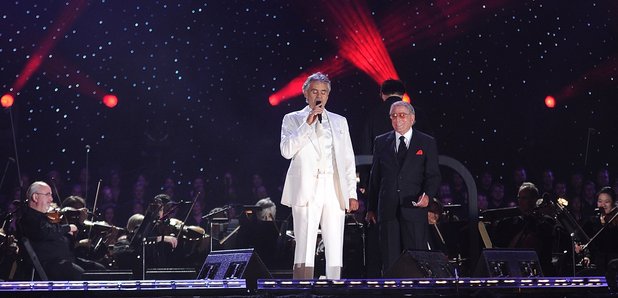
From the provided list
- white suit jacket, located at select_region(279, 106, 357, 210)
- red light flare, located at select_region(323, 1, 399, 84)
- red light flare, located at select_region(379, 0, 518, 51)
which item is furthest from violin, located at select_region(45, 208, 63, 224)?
red light flare, located at select_region(379, 0, 518, 51)

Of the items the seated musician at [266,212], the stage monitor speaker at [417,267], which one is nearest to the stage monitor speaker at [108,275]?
the seated musician at [266,212]

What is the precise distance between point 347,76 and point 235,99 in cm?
187

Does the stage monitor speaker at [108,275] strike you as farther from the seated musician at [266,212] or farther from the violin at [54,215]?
the seated musician at [266,212]

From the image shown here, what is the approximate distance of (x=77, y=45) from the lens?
12000 mm

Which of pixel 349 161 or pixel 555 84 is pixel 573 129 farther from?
pixel 349 161

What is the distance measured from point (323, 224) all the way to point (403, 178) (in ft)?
2.22

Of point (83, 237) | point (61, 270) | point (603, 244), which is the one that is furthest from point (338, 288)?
point (83, 237)

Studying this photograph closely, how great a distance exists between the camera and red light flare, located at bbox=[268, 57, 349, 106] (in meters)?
12.6

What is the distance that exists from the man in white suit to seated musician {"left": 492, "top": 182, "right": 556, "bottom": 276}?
8.00 feet

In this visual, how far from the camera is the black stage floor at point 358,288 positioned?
376 cm

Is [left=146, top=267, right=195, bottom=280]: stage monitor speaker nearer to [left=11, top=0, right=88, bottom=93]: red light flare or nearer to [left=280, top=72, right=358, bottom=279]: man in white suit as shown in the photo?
[left=280, top=72, right=358, bottom=279]: man in white suit

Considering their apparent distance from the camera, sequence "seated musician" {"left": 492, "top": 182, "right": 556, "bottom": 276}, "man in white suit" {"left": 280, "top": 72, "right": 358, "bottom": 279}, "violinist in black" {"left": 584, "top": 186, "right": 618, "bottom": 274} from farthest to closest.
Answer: "violinist in black" {"left": 584, "top": 186, "right": 618, "bottom": 274} → "seated musician" {"left": 492, "top": 182, "right": 556, "bottom": 276} → "man in white suit" {"left": 280, "top": 72, "right": 358, "bottom": 279}

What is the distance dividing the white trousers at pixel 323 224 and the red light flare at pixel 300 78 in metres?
7.92

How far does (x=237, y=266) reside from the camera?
4.27 meters
